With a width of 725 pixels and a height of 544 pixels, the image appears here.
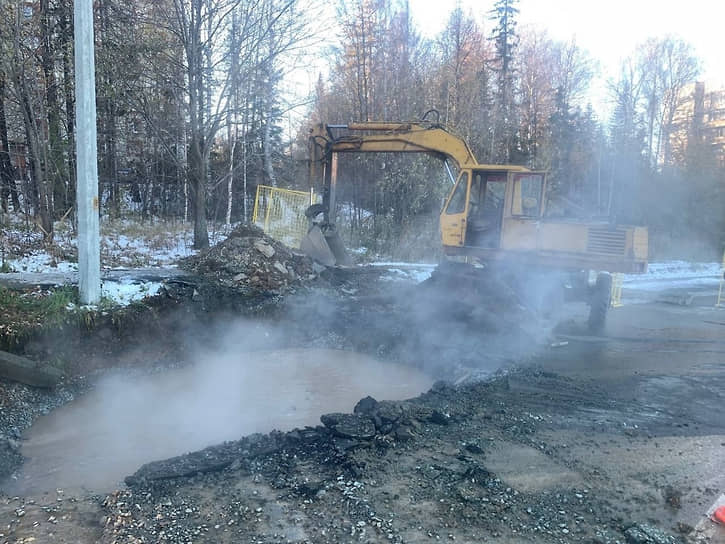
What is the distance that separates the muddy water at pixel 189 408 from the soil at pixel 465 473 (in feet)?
1.68

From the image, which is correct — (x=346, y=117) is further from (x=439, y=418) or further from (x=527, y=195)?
(x=439, y=418)

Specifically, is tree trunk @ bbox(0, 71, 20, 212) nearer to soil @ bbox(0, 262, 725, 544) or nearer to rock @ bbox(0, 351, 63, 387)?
rock @ bbox(0, 351, 63, 387)

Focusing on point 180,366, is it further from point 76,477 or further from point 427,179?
point 427,179

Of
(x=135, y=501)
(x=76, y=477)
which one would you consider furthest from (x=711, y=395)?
(x=76, y=477)

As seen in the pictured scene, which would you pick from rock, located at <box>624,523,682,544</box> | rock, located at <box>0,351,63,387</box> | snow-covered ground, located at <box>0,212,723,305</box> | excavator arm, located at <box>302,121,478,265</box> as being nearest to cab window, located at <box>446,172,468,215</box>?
excavator arm, located at <box>302,121,478,265</box>

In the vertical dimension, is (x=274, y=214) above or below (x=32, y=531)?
above

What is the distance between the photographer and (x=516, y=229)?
10.4m

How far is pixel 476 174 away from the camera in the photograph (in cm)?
1079

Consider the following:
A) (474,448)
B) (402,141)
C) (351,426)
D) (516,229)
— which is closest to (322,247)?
(402,141)

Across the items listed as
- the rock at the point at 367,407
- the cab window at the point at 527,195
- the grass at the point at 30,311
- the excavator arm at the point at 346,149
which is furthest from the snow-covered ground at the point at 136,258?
the rock at the point at 367,407

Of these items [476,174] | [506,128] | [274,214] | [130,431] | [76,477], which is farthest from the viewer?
[506,128]

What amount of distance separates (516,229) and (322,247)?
4.80 m

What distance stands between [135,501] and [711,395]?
6.59 meters

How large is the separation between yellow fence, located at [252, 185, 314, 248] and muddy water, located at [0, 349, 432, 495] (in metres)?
9.74
